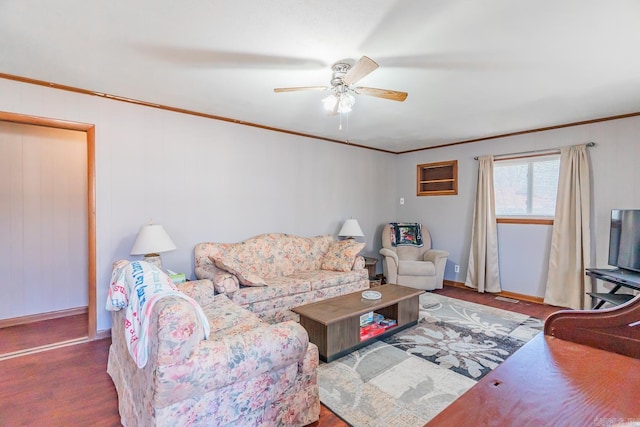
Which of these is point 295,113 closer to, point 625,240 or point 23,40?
point 23,40

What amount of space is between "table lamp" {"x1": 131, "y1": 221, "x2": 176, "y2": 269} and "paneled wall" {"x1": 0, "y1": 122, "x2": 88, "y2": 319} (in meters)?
1.48

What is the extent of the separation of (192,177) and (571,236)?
4854 mm

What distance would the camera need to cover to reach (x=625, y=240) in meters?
3.30

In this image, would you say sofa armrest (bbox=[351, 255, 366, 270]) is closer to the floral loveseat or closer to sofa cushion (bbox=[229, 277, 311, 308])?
the floral loveseat

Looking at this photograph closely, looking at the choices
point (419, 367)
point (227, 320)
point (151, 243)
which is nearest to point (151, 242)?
point (151, 243)

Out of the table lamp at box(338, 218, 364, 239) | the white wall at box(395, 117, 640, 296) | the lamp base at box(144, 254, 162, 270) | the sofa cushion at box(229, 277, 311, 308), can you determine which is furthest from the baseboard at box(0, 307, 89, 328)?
the white wall at box(395, 117, 640, 296)

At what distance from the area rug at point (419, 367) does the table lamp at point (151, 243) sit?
188cm

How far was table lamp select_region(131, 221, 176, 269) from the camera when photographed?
9.73 feet

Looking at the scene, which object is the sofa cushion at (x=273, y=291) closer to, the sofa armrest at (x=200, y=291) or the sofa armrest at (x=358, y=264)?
the sofa armrest at (x=200, y=291)

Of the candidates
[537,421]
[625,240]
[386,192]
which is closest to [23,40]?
[537,421]

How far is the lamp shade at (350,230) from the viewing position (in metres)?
4.87

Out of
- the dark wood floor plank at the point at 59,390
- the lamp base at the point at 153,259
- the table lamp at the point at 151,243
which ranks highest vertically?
the table lamp at the point at 151,243

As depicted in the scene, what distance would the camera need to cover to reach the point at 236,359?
148cm

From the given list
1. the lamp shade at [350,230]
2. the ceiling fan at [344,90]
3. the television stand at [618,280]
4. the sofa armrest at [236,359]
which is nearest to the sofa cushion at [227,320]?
the sofa armrest at [236,359]
